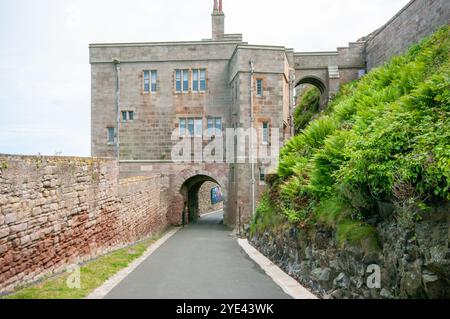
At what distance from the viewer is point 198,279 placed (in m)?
9.54

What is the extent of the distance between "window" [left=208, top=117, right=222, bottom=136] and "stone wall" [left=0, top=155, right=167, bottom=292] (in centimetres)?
1248

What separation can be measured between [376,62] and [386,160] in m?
24.0

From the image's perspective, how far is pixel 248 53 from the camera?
24.9 m

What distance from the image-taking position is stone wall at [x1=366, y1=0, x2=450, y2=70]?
62.4 feet

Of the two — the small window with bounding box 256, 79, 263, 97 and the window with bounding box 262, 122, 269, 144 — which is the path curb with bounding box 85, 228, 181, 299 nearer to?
the window with bounding box 262, 122, 269, 144

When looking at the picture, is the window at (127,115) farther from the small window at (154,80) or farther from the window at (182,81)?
the window at (182,81)

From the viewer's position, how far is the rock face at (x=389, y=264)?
5422 mm

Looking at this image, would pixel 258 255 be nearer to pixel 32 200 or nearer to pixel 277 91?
pixel 32 200

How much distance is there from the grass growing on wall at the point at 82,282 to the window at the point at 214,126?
54.3 feet

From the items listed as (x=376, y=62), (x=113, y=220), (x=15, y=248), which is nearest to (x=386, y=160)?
(x=15, y=248)

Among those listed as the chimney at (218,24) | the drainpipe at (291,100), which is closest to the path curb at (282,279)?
the drainpipe at (291,100)
